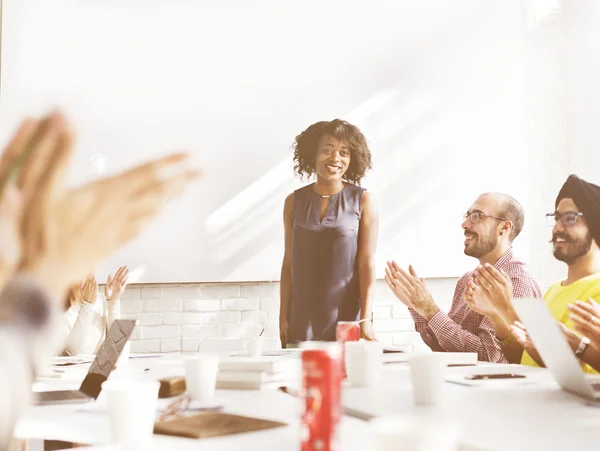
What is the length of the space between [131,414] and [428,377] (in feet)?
2.00

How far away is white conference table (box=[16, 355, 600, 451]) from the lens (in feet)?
3.57

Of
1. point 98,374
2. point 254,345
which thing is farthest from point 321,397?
point 254,345

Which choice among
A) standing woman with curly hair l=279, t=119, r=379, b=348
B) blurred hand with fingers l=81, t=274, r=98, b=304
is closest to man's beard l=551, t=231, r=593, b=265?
standing woman with curly hair l=279, t=119, r=379, b=348

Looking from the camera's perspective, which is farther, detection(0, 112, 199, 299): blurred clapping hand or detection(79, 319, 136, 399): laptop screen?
detection(79, 319, 136, 399): laptop screen

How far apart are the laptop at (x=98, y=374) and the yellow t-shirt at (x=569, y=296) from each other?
1405mm

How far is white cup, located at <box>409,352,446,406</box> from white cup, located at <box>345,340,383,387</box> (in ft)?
0.95

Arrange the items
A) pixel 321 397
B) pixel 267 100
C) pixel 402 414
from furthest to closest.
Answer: pixel 267 100, pixel 402 414, pixel 321 397

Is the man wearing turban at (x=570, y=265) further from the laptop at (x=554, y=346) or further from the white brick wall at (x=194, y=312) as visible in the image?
the white brick wall at (x=194, y=312)

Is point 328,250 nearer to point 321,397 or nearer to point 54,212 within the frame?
point 321,397

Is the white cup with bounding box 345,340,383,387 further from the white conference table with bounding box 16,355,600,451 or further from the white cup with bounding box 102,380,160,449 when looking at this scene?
the white cup with bounding box 102,380,160,449

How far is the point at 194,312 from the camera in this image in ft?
13.2

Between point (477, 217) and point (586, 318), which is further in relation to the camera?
point (477, 217)

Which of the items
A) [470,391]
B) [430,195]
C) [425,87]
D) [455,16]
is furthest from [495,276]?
[455,16]

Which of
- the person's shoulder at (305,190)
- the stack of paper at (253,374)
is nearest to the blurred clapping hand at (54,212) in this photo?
the stack of paper at (253,374)
